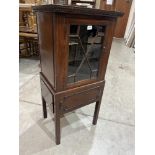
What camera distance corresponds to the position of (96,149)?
129 cm

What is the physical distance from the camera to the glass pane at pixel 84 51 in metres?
0.94

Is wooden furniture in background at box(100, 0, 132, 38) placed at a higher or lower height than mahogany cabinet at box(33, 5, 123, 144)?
higher

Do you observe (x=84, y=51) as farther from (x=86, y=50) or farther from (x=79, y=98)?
(x=79, y=98)

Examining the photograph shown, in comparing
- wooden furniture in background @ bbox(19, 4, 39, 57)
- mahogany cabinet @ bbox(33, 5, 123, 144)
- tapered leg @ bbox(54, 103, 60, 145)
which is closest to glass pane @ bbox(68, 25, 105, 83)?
mahogany cabinet @ bbox(33, 5, 123, 144)

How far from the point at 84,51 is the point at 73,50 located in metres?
0.10

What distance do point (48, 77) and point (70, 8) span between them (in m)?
0.54

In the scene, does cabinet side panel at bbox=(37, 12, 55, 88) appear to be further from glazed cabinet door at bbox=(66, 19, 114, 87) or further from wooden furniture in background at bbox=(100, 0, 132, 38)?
wooden furniture in background at bbox=(100, 0, 132, 38)

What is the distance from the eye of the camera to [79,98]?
118 cm

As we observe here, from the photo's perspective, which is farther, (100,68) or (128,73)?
(128,73)

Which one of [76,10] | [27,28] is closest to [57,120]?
[76,10]

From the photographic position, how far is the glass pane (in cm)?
94
